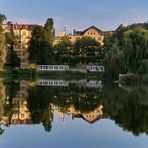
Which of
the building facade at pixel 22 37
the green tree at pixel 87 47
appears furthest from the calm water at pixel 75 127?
the green tree at pixel 87 47

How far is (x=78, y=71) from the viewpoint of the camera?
254 feet

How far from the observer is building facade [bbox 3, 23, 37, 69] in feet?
289

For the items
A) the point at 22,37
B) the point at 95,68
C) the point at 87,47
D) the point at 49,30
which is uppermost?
the point at 49,30

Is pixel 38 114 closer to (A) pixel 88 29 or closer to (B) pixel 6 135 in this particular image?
(B) pixel 6 135

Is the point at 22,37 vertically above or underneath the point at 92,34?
underneath

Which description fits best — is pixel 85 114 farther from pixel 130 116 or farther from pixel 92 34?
pixel 92 34

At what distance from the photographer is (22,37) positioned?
9306 cm

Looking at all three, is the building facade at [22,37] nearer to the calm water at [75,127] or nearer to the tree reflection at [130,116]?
the tree reflection at [130,116]

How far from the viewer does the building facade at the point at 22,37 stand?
88.2m

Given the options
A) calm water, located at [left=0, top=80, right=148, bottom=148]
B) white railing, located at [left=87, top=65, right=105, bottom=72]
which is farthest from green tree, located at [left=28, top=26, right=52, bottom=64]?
calm water, located at [left=0, top=80, right=148, bottom=148]

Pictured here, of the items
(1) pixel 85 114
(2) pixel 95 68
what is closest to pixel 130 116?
(1) pixel 85 114

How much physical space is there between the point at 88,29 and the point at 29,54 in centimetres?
4099

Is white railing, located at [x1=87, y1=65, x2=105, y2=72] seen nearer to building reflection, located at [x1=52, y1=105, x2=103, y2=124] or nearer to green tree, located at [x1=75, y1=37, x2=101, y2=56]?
green tree, located at [x1=75, y1=37, x2=101, y2=56]

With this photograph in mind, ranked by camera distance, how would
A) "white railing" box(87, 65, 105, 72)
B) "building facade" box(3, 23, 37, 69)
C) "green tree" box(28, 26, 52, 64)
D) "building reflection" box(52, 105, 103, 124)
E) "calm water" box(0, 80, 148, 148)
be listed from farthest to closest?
1. "building facade" box(3, 23, 37, 69)
2. "white railing" box(87, 65, 105, 72)
3. "green tree" box(28, 26, 52, 64)
4. "building reflection" box(52, 105, 103, 124)
5. "calm water" box(0, 80, 148, 148)
